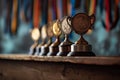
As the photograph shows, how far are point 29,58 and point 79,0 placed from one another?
2.67 ft

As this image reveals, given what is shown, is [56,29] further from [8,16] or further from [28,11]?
[8,16]

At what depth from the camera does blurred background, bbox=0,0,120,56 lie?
2482 mm

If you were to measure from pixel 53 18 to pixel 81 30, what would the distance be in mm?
1151

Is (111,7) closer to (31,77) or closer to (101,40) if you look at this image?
(101,40)

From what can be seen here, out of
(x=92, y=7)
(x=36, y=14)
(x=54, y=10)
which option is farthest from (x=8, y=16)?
(x=92, y=7)

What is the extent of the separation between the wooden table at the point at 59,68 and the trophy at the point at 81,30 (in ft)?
0.33

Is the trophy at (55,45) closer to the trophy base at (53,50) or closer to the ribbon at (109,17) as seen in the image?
the trophy base at (53,50)

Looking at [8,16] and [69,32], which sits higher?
[8,16]

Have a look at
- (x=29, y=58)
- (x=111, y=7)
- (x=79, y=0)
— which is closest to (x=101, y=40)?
(x=111, y=7)

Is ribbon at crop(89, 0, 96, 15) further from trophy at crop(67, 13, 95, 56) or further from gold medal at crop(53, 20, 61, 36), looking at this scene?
trophy at crop(67, 13, 95, 56)

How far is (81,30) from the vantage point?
6.80ft

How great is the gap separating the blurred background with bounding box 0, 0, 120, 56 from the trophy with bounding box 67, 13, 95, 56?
0.44m

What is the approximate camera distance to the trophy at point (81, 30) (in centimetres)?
200

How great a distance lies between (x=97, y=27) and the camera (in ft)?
8.57
